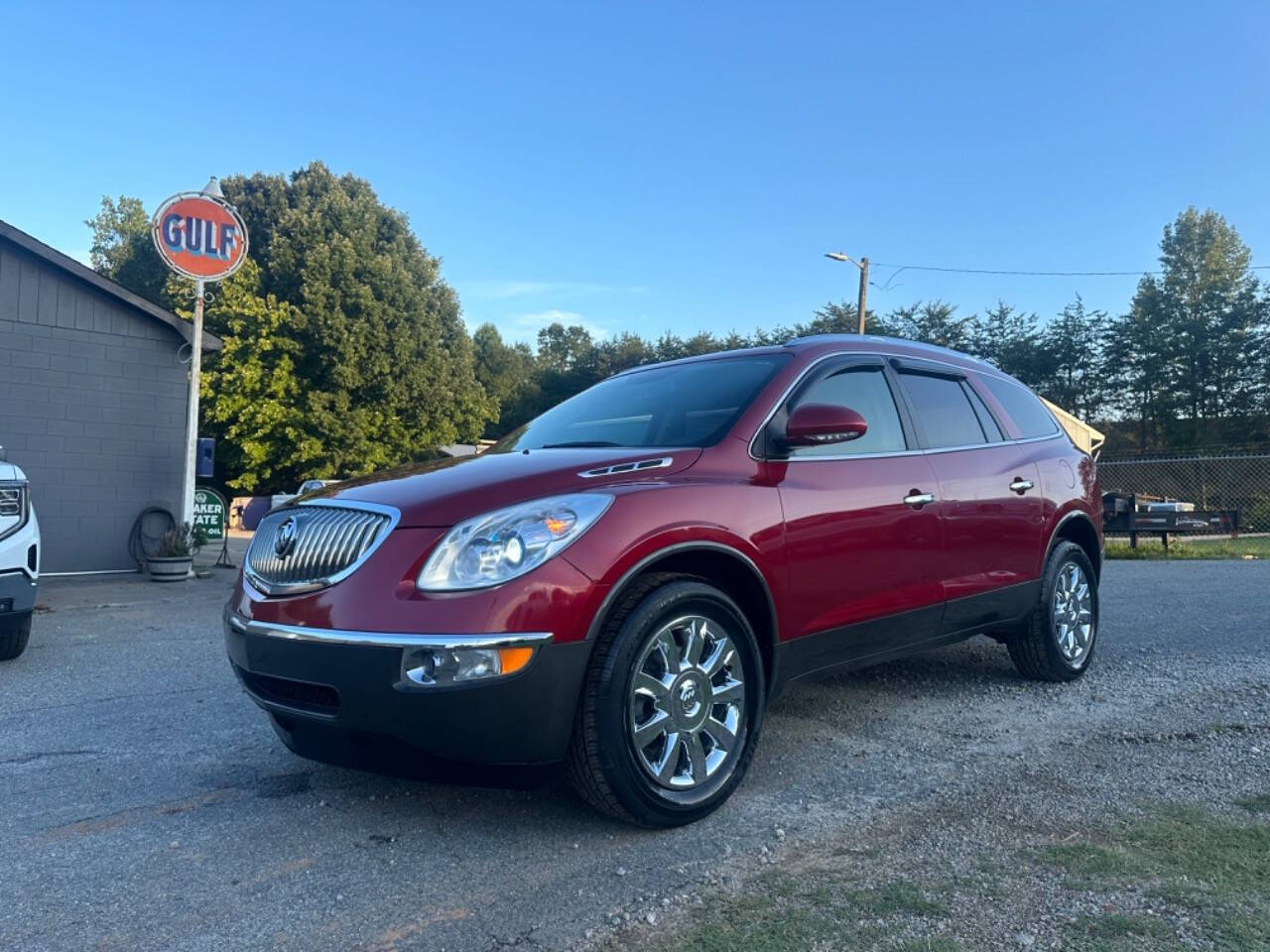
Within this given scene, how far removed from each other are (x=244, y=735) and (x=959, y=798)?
3.11 m

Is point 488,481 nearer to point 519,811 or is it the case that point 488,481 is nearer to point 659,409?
point 519,811

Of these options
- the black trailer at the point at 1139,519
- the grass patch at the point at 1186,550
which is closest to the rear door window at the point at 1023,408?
the grass patch at the point at 1186,550

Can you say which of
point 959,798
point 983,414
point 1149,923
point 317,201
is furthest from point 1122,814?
point 317,201

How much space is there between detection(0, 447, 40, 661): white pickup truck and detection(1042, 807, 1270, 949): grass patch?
5.63 m

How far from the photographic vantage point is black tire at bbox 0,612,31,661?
571 cm

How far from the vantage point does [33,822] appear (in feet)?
10.9

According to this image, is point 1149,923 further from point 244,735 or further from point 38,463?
point 38,463

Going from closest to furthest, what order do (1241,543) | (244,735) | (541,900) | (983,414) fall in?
(541,900)
(244,735)
(983,414)
(1241,543)

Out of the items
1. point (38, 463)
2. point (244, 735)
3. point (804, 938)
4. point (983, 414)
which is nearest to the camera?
point (804, 938)

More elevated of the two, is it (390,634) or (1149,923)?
Result: (390,634)

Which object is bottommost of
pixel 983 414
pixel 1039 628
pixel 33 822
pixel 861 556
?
pixel 33 822

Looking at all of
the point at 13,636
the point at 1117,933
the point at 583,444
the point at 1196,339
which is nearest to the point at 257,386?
the point at 13,636

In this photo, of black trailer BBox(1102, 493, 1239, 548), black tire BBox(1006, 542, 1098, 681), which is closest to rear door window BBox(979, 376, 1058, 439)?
black tire BBox(1006, 542, 1098, 681)

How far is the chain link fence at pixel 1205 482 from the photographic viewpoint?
21750mm
